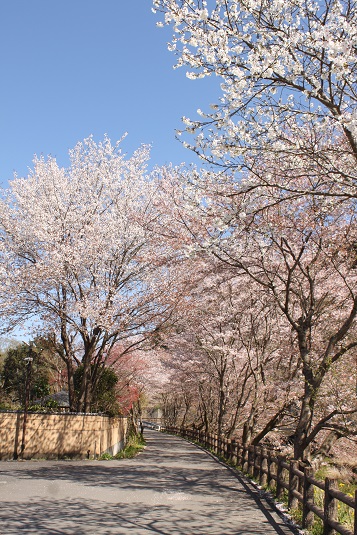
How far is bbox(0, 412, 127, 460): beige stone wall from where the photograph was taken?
17459 millimetres

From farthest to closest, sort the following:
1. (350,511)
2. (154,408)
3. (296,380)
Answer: (154,408), (296,380), (350,511)

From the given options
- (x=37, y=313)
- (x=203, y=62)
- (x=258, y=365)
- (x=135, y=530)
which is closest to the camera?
(x=203, y=62)

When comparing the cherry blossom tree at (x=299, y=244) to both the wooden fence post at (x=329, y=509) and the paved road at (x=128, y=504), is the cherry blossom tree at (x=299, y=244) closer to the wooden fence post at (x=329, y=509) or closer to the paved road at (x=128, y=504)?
the paved road at (x=128, y=504)

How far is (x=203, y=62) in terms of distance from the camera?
20.8ft

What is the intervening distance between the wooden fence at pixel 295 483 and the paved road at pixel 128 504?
0.49m

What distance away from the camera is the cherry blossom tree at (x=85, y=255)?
57.3 ft

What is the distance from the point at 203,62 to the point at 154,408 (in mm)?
94703

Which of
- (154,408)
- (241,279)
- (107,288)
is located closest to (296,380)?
(241,279)

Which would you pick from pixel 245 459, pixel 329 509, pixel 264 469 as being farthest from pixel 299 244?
pixel 245 459

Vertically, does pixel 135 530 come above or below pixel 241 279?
below

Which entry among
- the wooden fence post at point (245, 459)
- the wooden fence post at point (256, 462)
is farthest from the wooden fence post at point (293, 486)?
the wooden fence post at point (245, 459)

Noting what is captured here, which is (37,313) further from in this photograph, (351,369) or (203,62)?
(203,62)

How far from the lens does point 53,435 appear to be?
60.0 ft

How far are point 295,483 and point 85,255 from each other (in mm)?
10952
